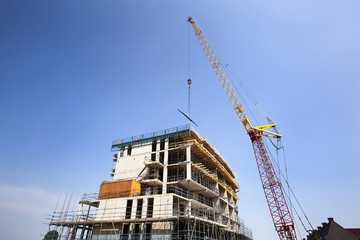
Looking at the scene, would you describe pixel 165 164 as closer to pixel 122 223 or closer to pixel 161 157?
pixel 161 157

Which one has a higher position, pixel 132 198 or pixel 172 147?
pixel 172 147

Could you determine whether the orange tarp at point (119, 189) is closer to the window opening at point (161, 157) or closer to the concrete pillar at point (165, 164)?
the concrete pillar at point (165, 164)

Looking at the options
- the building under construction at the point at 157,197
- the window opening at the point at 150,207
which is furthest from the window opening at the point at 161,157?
the window opening at the point at 150,207

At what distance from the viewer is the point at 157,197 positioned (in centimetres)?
2989

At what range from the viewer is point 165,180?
3447 cm

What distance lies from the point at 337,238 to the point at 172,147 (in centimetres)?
3162

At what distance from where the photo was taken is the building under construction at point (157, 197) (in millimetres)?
27669

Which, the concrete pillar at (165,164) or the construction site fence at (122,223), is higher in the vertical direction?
the concrete pillar at (165,164)

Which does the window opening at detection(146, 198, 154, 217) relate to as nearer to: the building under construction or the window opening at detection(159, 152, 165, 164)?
the building under construction

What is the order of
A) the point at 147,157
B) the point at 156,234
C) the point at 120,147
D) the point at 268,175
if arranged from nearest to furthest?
1. the point at 156,234
2. the point at 147,157
3. the point at 120,147
4. the point at 268,175

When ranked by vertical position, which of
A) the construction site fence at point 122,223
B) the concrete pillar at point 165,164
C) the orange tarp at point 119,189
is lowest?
the construction site fence at point 122,223

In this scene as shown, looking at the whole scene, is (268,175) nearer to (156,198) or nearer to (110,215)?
(156,198)

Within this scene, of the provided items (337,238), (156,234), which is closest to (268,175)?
(337,238)

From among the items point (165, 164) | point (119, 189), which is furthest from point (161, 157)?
point (119, 189)
